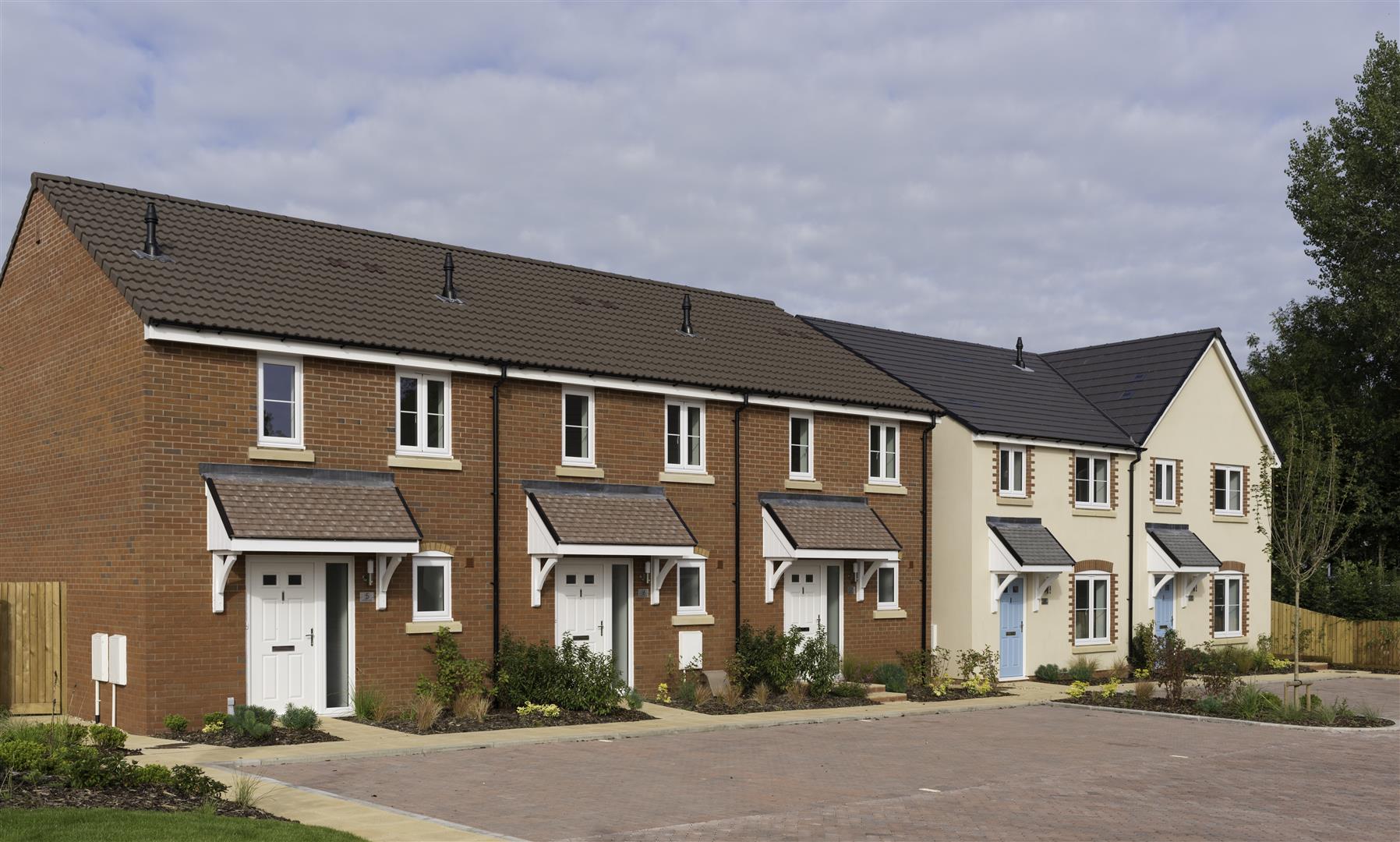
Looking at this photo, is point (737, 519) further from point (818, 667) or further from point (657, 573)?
point (818, 667)

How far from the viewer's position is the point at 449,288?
80.1ft

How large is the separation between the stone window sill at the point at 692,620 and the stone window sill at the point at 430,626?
187 inches

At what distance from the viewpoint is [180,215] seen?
882 inches

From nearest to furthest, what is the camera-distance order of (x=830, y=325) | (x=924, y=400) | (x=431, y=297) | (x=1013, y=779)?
(x=1013, y=779) → (x=431, y=297) → (x=924, y=400) → (x=830, y=325)

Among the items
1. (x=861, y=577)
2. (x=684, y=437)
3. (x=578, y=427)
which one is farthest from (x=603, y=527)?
(x=861, y=577)

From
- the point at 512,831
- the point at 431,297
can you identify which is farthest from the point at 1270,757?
the point at 431,297

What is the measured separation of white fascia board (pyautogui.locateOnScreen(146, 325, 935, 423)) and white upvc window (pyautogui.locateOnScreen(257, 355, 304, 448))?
242 millimetres

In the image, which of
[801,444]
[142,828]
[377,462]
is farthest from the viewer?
[801,444]

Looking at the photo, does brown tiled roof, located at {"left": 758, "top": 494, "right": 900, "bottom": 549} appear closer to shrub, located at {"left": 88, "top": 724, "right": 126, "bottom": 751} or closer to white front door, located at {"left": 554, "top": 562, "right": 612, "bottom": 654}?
white front door, located at {"left": 554, "top": 562, "right": 612, "bottom": 654}

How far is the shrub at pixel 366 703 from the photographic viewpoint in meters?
20.1

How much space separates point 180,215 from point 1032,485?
20.0 metres

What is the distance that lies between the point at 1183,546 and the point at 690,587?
16.4 meters

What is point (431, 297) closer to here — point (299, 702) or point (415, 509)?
point (415, 509)

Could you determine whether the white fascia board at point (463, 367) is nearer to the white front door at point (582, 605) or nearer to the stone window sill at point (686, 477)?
the stone window sill at point (686, 477)
